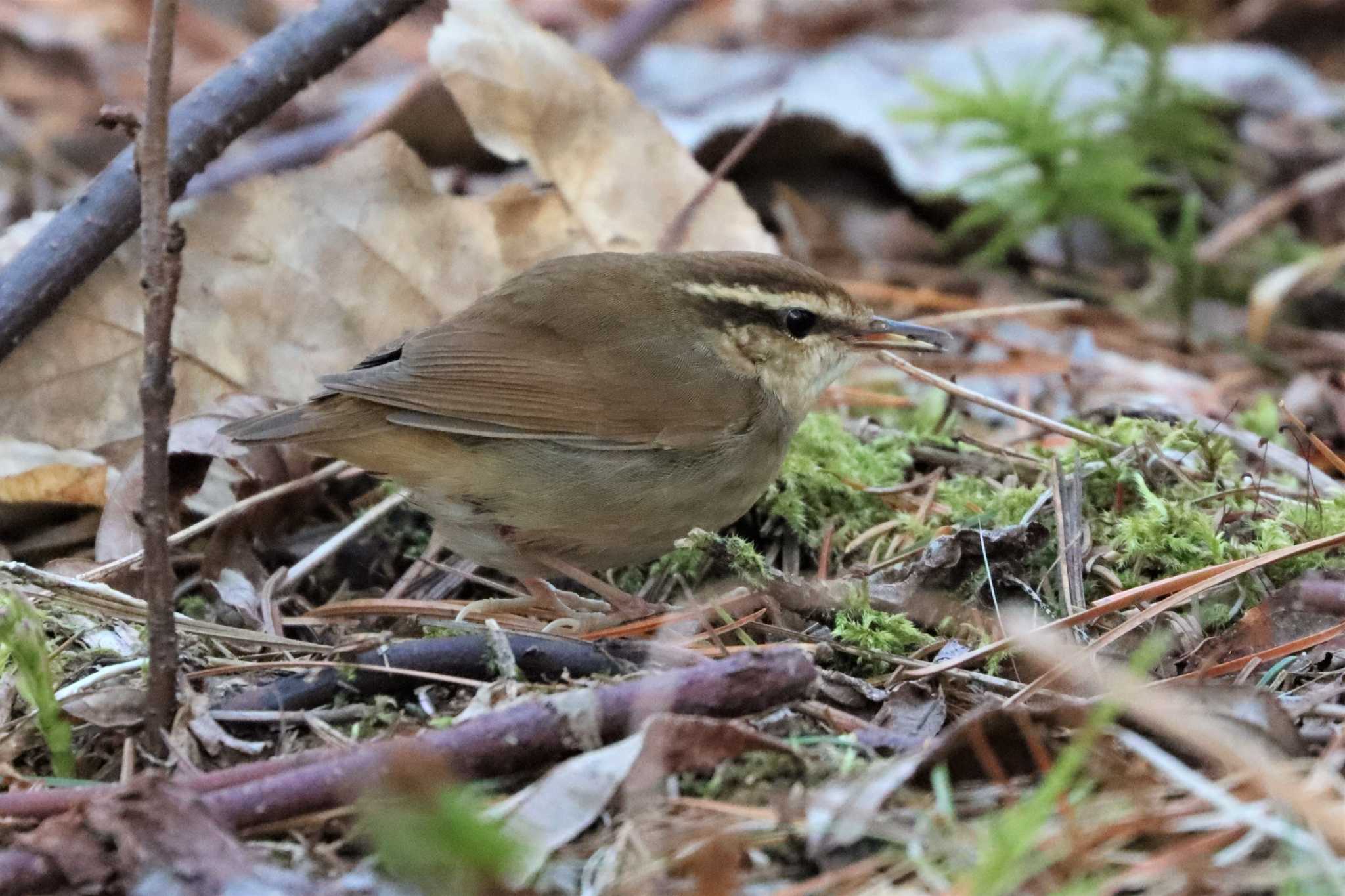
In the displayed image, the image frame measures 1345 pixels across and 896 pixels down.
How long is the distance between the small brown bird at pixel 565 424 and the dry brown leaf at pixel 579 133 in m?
1.25

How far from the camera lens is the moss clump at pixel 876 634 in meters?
3.21

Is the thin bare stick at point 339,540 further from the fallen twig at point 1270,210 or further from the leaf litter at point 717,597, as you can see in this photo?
the fallen twig at point 1270,210

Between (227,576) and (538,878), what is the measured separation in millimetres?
2048

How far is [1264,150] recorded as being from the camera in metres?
7.39

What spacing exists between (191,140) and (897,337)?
2.29 m

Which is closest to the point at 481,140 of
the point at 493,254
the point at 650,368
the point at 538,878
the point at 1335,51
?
the point at 493,254

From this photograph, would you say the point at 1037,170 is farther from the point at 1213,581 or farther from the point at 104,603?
the point at 104,603

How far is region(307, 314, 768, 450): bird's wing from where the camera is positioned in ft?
12.8

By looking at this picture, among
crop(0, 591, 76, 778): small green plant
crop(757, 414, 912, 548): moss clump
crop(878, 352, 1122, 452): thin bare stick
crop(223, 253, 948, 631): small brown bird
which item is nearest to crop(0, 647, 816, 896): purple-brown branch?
crop(0, 591, 76, 778): small green plant

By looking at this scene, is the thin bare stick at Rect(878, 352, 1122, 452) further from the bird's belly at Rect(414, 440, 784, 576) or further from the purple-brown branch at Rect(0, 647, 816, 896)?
the purple-brown branch at Rect(0, 647, 816, 896)

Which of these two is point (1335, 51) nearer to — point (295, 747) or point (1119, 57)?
point (1119, 57)

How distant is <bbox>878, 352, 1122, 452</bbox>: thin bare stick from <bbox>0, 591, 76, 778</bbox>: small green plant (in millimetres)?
2640

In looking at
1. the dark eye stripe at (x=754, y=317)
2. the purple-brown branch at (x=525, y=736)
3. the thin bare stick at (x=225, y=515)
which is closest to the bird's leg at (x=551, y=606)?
the thin bare stick at (x=225, y=515)

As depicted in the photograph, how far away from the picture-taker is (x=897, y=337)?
Result: 169 inches
